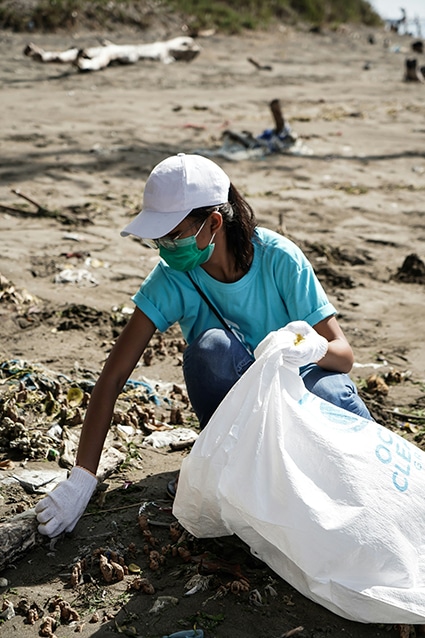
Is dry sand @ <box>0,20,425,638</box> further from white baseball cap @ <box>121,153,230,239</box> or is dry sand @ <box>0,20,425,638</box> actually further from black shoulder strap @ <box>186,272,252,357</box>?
white baseball cap @ <box>121,153,230,239</box>

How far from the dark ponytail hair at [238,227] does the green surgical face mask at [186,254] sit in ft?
0.26

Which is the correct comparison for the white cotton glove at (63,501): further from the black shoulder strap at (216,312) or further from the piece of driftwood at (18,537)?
the black shoulder strap at (216,312)

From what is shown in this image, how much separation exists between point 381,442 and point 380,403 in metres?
1.45

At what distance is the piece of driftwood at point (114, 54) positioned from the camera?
40.0 ft

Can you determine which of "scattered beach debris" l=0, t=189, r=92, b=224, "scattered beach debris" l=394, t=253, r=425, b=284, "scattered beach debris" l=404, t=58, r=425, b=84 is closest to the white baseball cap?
"scattered beach debris" l=394, t=253, r=425, b=284

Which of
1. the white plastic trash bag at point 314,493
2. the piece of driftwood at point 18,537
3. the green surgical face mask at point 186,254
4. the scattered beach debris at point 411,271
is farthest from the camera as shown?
the scattered beach debris at point 411,271

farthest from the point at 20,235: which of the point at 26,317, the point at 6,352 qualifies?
the point at 6,352

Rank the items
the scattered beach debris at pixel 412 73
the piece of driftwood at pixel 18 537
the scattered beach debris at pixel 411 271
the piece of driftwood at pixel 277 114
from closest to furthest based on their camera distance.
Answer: the piece of driftwood at pixel 18 537
the scattered beach debris at pixel 411 271
the piece of driftwood at pixel 277 114
the scattered beach debris at pixel 412 73

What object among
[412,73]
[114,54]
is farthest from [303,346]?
[412,73]

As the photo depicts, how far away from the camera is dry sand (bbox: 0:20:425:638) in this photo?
2.36 metres

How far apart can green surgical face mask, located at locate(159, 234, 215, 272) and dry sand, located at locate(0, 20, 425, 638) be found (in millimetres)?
825

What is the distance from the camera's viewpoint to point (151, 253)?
5422 mm

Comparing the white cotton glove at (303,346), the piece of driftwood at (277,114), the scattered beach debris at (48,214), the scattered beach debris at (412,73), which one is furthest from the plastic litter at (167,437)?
the scattered beach debris at (412,73)

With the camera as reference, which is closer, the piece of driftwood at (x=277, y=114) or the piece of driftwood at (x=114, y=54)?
the piece of driftwood at (x=277, y=114)
